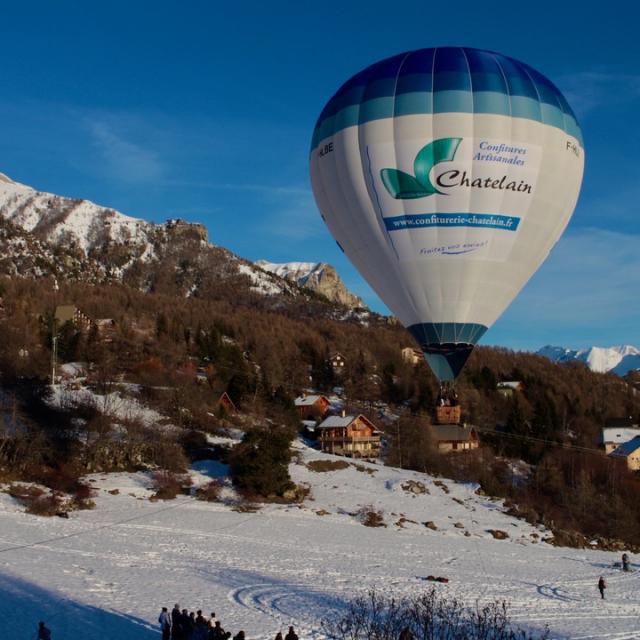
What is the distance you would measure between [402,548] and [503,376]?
3897 inches

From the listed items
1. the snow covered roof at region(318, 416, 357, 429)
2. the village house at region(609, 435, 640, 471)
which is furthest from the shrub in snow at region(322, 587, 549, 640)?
the village house at region(609, 435, 640, 471)

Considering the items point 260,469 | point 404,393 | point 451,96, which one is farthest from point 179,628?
point 404,393

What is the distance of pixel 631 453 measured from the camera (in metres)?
85.4

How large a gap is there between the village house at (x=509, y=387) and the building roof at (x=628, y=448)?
23200 mm

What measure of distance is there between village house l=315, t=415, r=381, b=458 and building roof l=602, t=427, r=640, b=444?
35.4 m

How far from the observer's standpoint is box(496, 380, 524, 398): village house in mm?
113537

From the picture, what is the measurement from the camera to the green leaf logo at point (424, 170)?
27000mm

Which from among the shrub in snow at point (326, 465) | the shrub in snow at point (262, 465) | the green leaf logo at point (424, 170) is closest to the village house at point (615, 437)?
the shrub in snow at point (326, 465)

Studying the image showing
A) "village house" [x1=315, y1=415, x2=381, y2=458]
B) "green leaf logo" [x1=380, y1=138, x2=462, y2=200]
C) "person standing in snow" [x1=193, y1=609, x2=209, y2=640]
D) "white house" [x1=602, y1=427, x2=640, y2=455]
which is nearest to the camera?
"person standing in snow" [x1=193, y1=609, x2=209, y2=640]

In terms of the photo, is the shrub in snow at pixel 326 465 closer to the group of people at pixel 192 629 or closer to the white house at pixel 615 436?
the group of people at pixel 192 629

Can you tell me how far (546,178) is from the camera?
2814cm

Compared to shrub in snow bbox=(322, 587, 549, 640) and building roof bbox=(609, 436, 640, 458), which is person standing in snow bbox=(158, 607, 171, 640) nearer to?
shrub in snow bbox=(322, 587, 549, 640)

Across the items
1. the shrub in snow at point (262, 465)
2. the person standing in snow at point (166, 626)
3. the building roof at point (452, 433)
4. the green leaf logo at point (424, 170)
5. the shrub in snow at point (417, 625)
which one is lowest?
the person standing in snow at point (166, 626)

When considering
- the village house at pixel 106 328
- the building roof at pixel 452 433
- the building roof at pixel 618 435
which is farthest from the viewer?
the village house at pixel 106 328
